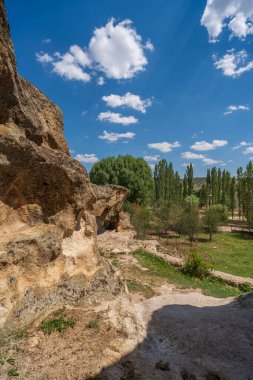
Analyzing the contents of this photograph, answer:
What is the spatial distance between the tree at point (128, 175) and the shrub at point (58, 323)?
33.0 metres

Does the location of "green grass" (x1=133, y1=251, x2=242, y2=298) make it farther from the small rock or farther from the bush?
the small rock

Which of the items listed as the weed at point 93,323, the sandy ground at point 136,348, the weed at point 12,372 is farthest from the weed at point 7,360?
the weed at point 93,323

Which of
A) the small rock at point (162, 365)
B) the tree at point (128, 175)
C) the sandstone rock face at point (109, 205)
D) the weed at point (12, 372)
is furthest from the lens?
the tree at point (128, 175)

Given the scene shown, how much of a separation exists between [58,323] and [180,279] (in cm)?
1113

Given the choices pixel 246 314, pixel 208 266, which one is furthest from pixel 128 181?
pixel 246 314

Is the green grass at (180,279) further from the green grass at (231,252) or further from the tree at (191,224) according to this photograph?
the tree at (191,224)

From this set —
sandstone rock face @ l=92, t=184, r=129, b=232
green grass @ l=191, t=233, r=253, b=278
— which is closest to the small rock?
sandstone rock face @ l=92, t=184, r=129, b=232

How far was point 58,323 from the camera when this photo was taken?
20.8ft

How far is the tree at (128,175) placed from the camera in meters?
40.0

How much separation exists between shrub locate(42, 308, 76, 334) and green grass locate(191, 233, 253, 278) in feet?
60.1

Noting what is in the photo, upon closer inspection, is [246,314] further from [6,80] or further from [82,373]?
[6,80]

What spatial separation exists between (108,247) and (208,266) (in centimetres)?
780

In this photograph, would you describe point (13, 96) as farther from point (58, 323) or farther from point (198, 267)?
point (198, 267)

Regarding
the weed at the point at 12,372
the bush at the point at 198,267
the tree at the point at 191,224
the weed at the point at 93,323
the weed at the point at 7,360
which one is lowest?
the bush at the point at 198,267
